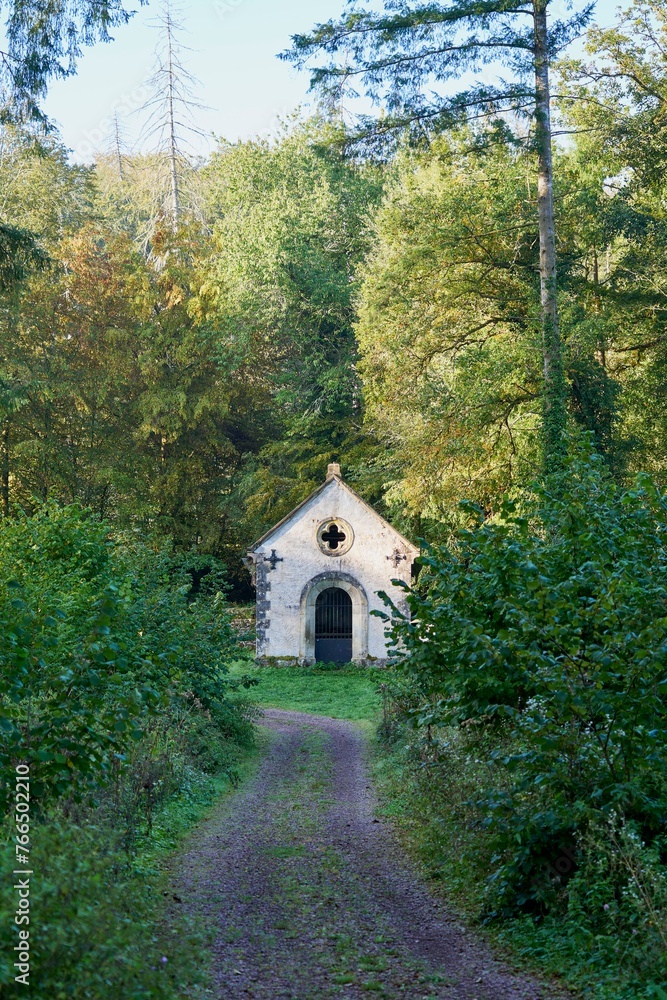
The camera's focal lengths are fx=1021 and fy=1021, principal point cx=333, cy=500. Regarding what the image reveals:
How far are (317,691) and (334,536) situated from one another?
5.35 meters

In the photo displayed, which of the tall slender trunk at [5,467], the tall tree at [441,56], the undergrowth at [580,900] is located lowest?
the undergrowth at [580,900]

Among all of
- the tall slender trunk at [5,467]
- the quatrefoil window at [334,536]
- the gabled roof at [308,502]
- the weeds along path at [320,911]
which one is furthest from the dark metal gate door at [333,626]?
the weeds along path at [320,911]

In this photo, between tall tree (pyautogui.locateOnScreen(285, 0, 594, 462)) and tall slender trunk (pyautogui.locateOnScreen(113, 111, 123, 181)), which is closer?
tall tree (pyautogui.locateOnScreen(285, 0, 594, 462))

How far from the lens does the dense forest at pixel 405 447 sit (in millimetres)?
7316

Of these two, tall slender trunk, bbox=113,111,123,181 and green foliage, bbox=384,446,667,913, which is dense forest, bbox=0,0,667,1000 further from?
tall slender trunk, bbox=113,111,123,181

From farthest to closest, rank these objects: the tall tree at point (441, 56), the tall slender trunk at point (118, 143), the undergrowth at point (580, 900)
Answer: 1. the tall slender trunk at point (118, 143)
2. the tall tree at point (441, 56)
3. the undergrowth at point (580, 900)

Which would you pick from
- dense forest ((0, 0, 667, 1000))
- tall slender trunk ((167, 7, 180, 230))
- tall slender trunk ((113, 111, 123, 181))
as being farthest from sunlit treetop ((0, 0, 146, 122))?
tall slender trunk ((113, 111, 123, 181))

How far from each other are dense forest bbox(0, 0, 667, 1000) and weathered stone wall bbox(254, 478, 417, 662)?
1615 mm

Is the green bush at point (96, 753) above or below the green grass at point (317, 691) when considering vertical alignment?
above

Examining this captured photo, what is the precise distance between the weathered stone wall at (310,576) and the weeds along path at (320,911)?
15.5 metres

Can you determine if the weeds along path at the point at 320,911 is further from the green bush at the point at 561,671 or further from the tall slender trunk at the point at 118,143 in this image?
the tall slender trunk at the point at 118,143

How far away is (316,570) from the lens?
95.0ft

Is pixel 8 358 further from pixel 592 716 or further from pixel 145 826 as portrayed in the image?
pixel 592 716

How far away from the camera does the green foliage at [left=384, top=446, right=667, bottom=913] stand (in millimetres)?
7312
